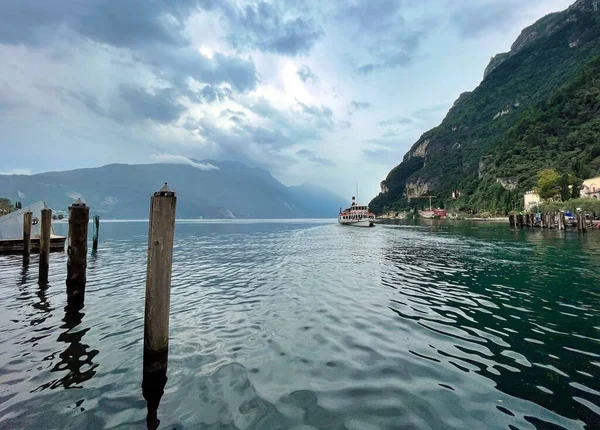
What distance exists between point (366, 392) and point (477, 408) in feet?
5.84

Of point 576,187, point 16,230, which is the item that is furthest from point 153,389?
point 576,187

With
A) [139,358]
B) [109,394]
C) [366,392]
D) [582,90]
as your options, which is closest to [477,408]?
→ [366,392]

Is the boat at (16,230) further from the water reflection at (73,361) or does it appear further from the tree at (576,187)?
the tree at (576,187)

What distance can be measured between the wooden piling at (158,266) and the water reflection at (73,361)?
1620 mm

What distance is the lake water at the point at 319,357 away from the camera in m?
4.92

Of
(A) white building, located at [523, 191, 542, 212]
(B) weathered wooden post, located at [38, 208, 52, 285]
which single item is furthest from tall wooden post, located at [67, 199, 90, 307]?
(A) white building, located at [523, 191, 542, 212]

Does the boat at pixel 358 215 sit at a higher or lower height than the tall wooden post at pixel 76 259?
higher

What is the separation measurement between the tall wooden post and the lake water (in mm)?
814

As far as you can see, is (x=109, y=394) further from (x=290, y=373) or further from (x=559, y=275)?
(x=559, y=275)

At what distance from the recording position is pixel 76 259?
1107cm

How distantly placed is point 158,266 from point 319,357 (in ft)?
13.4

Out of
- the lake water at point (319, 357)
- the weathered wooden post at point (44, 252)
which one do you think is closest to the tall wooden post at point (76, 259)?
the lake water at point (319, 357)

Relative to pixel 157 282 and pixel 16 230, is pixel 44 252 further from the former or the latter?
pixel 16 230

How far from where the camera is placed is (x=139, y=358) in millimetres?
7070
